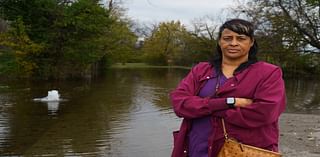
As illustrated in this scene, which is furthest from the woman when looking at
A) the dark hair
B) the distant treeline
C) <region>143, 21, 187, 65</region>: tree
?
<region>143, 21, 187, 65</region>: tree

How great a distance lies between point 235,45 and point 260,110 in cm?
45

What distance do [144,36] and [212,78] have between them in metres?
83.7

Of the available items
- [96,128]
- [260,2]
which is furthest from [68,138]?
[260,2]

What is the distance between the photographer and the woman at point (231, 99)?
2.72 metres

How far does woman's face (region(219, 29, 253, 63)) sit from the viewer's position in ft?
9.53

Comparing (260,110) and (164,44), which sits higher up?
(164,44)

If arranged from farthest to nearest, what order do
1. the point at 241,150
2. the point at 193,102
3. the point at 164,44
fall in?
1. the point at 164,44
2. the point at 193,102
3. the point at 241,150

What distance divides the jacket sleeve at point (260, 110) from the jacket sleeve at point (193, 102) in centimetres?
6

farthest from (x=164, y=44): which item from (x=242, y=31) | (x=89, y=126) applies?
(x=242, y=31)

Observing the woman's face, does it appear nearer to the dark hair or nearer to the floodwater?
the dark hair

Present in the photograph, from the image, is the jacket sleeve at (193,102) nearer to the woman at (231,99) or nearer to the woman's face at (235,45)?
the woman at (231,99)

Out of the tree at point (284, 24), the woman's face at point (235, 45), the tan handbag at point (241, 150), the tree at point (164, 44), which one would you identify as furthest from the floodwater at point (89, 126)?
the tree at point (164, 44)

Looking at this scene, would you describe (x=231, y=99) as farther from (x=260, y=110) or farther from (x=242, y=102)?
(x=260, y=110)

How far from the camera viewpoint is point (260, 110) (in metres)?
2.70
